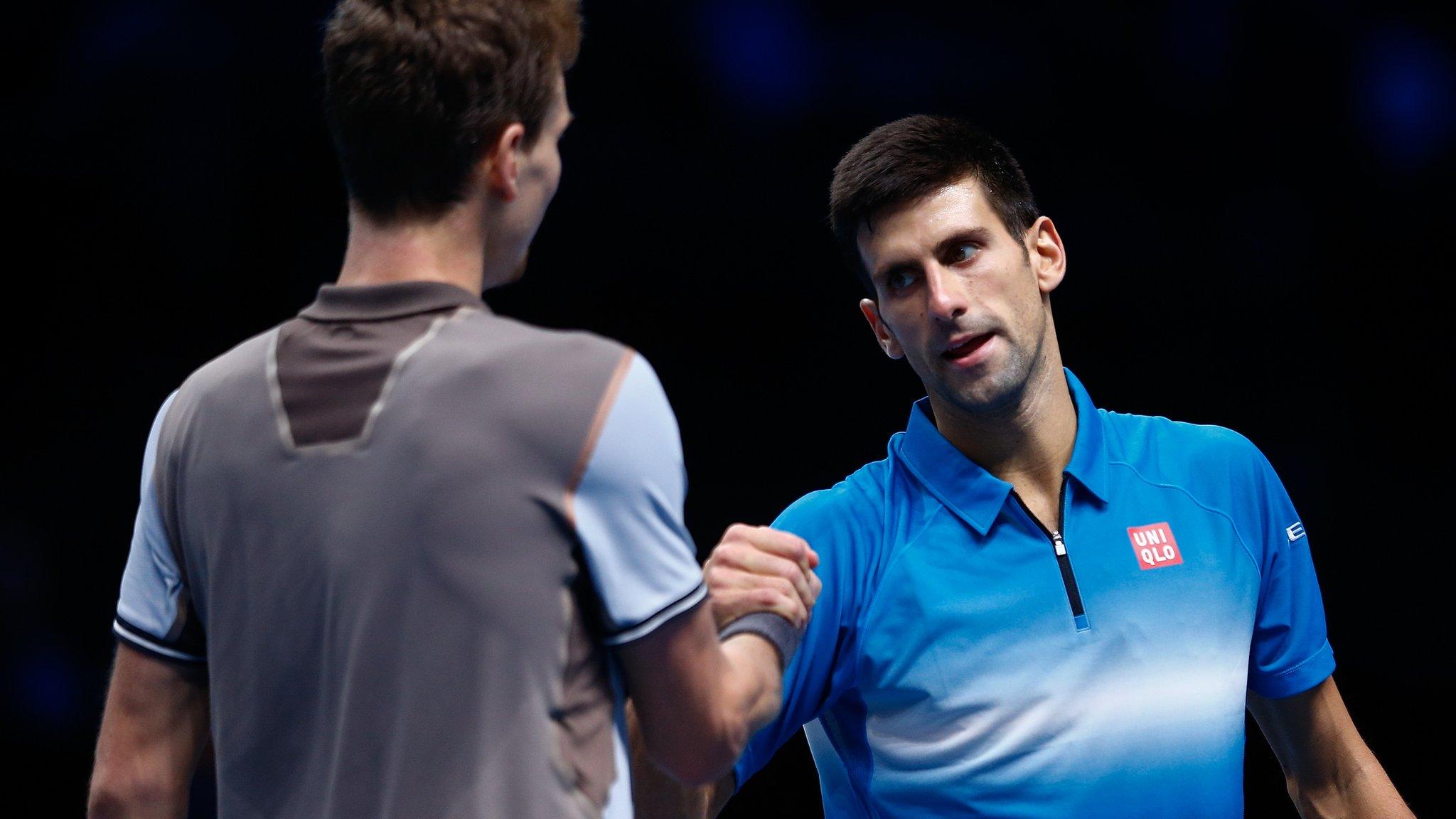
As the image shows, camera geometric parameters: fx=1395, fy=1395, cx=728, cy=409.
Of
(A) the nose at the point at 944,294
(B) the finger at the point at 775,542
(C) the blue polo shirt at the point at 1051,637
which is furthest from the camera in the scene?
(A) the nose at the point at 944,294

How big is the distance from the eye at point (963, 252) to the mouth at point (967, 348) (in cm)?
12

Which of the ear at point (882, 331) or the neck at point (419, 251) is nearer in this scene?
the neck at point (419, 251)

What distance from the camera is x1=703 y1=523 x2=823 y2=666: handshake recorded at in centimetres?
144

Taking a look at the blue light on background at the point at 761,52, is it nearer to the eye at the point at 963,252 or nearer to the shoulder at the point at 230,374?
the eye at the point at 963,252

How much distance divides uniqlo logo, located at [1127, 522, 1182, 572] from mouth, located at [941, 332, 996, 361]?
32 centimetres

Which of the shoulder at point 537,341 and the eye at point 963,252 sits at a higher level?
the shoulder at point 537,341

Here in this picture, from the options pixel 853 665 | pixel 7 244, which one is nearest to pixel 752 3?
pixel 7 244

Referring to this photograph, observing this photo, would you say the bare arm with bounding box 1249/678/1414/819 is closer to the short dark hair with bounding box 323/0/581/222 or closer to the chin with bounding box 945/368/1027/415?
the chin with bounding box 945/368/1027/415

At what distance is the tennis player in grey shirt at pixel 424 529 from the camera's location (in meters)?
1.06

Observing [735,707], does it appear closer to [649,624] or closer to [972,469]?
[649,624]

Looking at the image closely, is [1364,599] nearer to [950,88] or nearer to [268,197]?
[950,88]

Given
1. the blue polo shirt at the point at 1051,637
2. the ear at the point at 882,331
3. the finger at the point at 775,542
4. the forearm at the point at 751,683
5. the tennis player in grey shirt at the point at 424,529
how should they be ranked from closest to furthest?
1. the tennis player in grey shirt at the point at 424,529
2. the forearm at the point at 751,683
3. the finger at the point at 775,542
4. the blue polo shirt at the point at 1051,637
5. the ear at the point at 882,331

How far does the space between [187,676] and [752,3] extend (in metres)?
3.11

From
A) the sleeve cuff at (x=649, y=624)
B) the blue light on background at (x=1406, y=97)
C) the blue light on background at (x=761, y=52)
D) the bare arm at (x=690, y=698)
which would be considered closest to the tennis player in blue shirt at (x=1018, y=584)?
the bare arm at (x=690, y=698)
